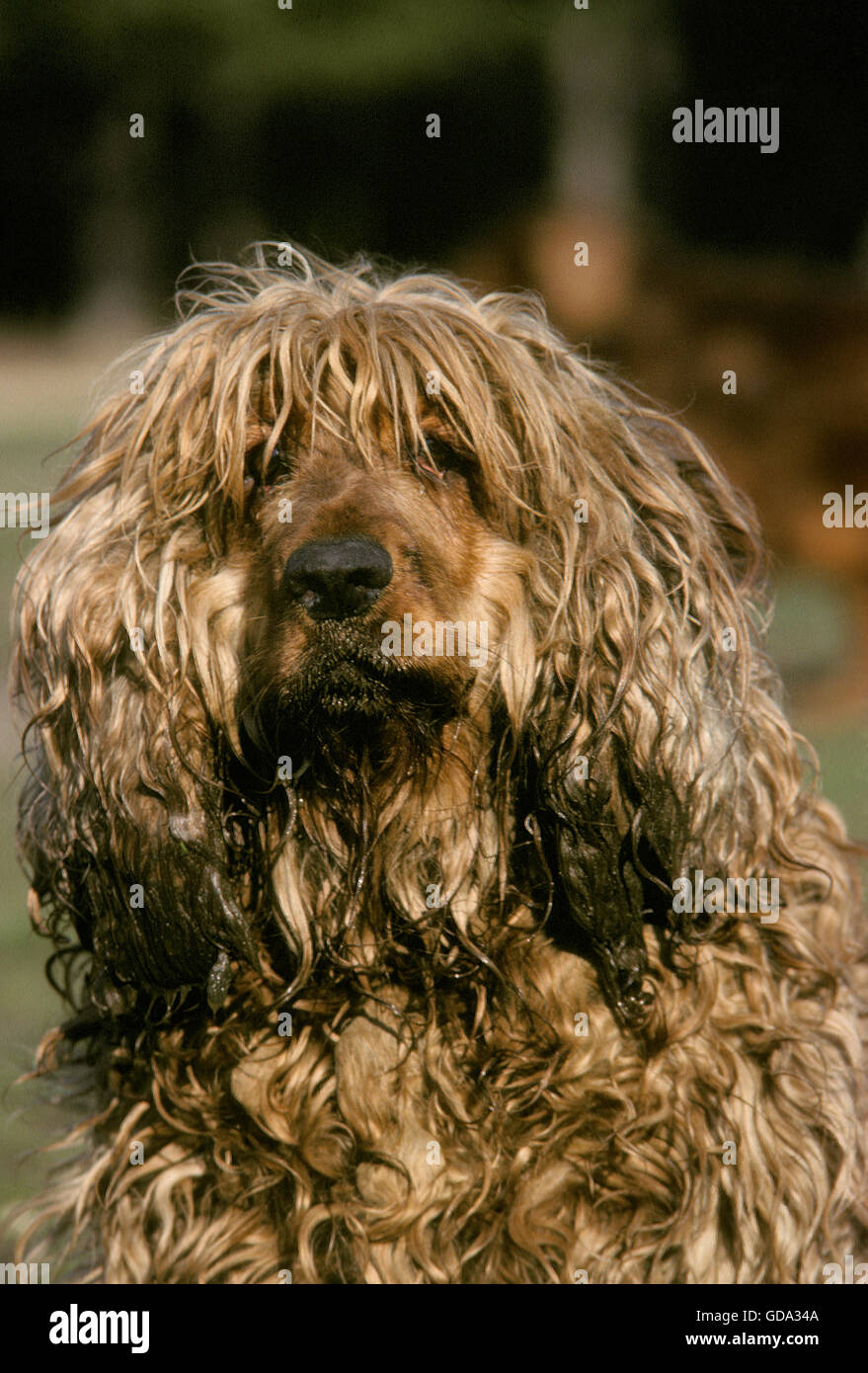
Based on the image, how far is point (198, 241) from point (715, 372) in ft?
54.4

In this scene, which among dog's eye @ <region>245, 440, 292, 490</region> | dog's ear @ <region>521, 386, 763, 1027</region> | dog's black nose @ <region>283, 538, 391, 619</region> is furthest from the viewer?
dog's eye @ <region>245, 440, 292, 490</region>

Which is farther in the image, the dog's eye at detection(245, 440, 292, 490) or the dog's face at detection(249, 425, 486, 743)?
the dog's eye at detection(245, 440, 292, 490)

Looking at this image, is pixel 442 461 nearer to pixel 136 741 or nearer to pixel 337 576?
pixel 337 576

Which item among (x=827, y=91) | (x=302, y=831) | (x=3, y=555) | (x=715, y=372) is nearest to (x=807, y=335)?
(x=715, y=372)

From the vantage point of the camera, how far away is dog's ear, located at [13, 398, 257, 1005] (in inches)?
112

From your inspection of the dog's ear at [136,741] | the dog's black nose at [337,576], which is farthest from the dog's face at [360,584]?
the dog's ear at [136,741]

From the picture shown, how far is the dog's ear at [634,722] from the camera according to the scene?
283 cm

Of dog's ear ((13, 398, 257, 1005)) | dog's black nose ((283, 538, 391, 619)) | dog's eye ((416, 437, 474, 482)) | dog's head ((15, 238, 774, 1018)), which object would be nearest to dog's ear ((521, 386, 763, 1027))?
dog's head ((15, 238, 774, 1018))

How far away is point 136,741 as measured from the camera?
2863 mm

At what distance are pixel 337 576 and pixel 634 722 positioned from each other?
63 cm

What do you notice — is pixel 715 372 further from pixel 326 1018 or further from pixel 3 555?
pixel 326 1018

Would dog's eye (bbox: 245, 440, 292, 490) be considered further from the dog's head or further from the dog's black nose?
the dog's black nose

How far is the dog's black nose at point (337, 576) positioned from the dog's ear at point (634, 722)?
41 centimetres

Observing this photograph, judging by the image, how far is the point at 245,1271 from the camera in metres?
2.93
